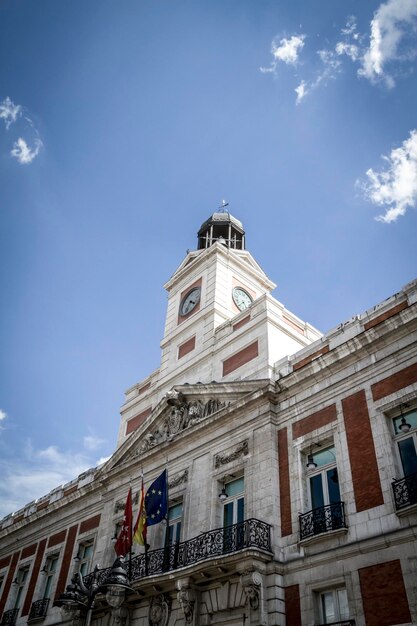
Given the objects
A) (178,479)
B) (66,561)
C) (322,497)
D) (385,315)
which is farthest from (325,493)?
(66,561)

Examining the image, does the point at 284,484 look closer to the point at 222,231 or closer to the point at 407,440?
the point at 407,440

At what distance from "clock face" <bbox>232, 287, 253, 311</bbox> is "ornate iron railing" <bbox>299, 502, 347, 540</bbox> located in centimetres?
1262

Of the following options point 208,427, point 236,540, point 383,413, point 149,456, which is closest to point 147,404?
point 149,456

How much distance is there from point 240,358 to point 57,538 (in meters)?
11.5

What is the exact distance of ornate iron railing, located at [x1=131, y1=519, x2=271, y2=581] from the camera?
14.1 meters

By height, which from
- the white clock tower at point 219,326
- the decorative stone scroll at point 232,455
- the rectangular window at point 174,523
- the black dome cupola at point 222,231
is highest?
the black dome cupola at point 222,231

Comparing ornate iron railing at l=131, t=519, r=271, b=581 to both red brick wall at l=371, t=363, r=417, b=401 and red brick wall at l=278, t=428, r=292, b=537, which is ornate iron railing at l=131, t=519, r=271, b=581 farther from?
red brick wall at l=371, t=363, r=417, b=401

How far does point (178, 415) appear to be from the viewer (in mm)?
20266

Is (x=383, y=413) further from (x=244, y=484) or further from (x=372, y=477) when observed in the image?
(x=244, y=484)

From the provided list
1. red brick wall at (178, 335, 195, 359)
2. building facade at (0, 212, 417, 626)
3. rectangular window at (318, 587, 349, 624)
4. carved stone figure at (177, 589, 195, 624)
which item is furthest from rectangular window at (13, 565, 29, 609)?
rectangular window at (318, 587, 349, 624)

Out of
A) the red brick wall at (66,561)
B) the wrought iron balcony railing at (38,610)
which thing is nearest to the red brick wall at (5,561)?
the wrought iron balcony railing at (38,610)

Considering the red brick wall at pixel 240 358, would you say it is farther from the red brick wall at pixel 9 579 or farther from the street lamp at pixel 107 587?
the red brick wall at pixel 9 579

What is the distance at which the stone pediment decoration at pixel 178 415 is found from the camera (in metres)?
19.0

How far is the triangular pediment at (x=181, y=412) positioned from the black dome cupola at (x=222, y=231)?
12810 mm
